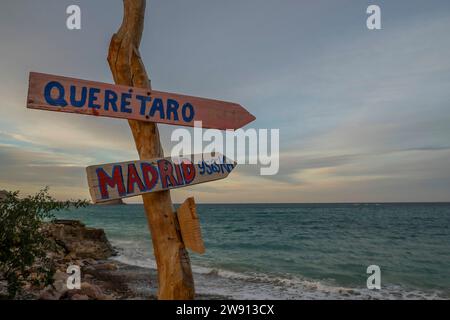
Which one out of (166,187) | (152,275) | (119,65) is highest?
(119,65)

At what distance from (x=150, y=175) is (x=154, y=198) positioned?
0.30 m

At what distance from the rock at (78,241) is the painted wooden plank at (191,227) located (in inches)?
647

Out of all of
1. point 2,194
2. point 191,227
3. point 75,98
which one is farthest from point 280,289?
point 75,98

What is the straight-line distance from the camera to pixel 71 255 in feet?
56.3

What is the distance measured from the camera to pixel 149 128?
3.11 meters

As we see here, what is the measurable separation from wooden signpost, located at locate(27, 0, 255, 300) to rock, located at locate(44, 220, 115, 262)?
16243mm

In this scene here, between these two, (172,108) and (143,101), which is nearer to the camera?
(143,101)

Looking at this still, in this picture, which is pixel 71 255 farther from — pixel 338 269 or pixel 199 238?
pixel 199 238

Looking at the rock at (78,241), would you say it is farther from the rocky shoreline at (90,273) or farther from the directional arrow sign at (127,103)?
the directional arrow sign at (127,103)

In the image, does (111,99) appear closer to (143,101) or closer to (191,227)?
(143,101)

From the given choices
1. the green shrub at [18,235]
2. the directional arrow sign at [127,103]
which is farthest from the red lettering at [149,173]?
the green shrub at [18,235]

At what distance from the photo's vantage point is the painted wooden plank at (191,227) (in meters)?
2.91
